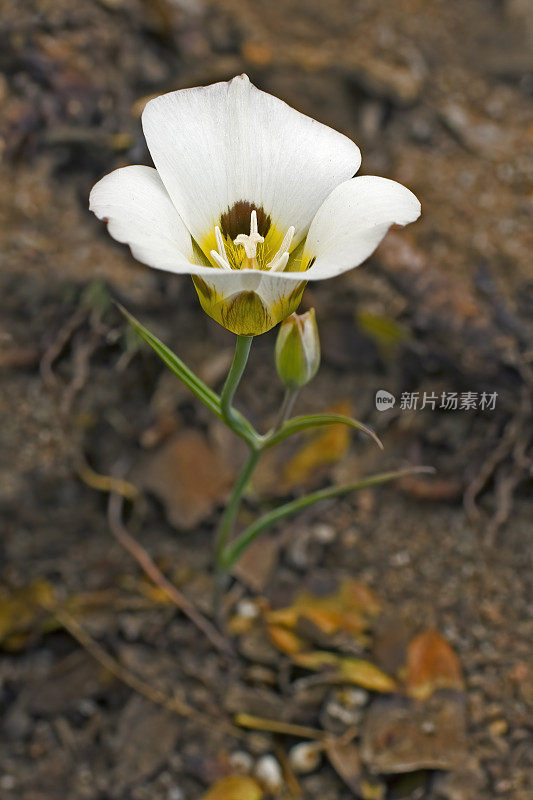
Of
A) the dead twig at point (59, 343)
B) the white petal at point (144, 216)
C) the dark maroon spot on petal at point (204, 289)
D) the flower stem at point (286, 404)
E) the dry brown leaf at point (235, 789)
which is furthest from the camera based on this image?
the dead twig at point (59, 343)

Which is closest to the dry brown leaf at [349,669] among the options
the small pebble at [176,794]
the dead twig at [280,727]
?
the dead twig at [280,727]

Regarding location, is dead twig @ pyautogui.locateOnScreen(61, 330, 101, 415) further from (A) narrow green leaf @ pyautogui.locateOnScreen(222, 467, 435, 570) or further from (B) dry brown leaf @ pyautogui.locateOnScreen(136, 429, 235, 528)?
(A) narrow green leaf @ pyautogui.locateOnScreen(222, 467, 435, 570)

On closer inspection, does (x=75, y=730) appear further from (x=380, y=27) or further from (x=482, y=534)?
(x=380, y=27)

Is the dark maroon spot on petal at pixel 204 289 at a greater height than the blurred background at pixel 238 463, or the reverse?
the dark maroon spot on petal at pixel 204 289

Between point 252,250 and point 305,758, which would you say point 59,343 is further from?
point 305,758

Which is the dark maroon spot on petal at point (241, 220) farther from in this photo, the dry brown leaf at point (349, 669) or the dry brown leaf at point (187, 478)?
the dry brown leaf at point (349, 669)

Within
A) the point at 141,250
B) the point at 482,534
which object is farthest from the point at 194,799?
the point at 141,250

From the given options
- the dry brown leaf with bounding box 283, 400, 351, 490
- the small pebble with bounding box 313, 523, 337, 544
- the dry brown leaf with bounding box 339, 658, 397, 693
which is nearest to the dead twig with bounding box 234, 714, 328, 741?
the dry brown leaf with bounding box 339, 658, 397, 693

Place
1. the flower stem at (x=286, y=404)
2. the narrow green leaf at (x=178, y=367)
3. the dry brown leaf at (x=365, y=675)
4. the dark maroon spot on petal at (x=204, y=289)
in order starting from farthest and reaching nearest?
1. the dry brown leaf at (x=365, y=675)
2. the flower stem at (x=286, y=404)
3. the narrow green leaf at (x=178, y=367)
4. the dark maroon spot on petal at (x=204, y=289)
